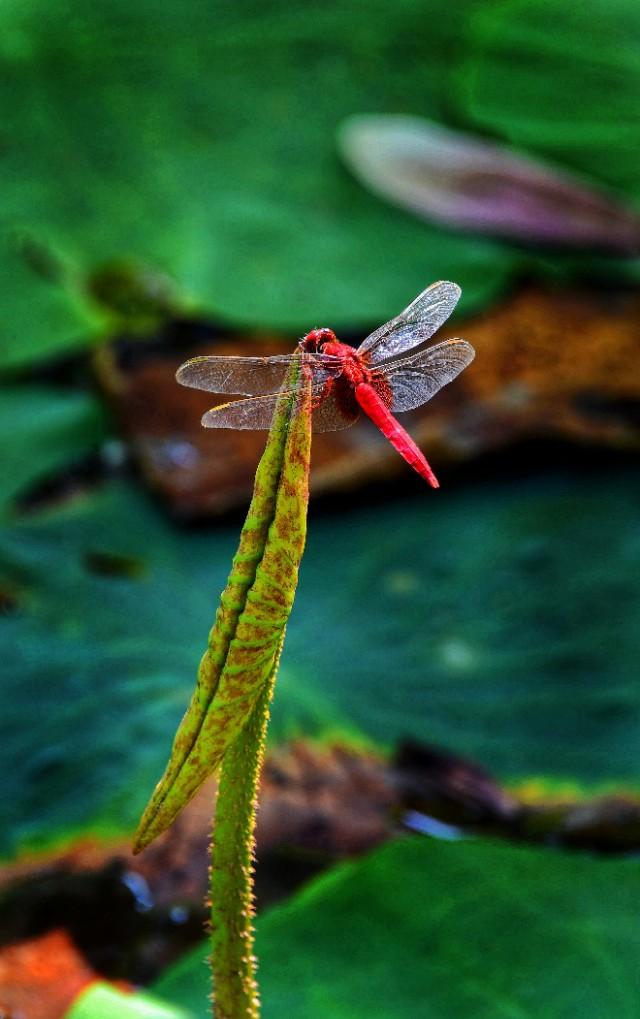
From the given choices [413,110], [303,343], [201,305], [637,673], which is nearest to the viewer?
[303,343]

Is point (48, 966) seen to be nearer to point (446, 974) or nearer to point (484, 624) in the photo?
point (446, 974)

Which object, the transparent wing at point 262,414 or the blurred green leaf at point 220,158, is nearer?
the transparent wing at point 262,414

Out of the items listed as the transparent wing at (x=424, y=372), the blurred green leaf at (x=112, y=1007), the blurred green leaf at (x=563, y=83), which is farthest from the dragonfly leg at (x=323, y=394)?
the blurred green leaf at (x=563, y=83)

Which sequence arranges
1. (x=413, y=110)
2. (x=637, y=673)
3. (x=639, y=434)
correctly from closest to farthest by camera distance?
(x=637, y=673)
(x=639, y=434)
(x=413, y=110)

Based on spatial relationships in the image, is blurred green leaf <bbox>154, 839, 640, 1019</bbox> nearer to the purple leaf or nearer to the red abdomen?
the red abdomen

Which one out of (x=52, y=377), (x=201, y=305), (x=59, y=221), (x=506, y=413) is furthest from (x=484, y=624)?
(x=59, y=221)

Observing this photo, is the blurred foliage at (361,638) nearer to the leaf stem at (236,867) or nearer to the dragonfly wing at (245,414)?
the leaf stem at (236,867)
